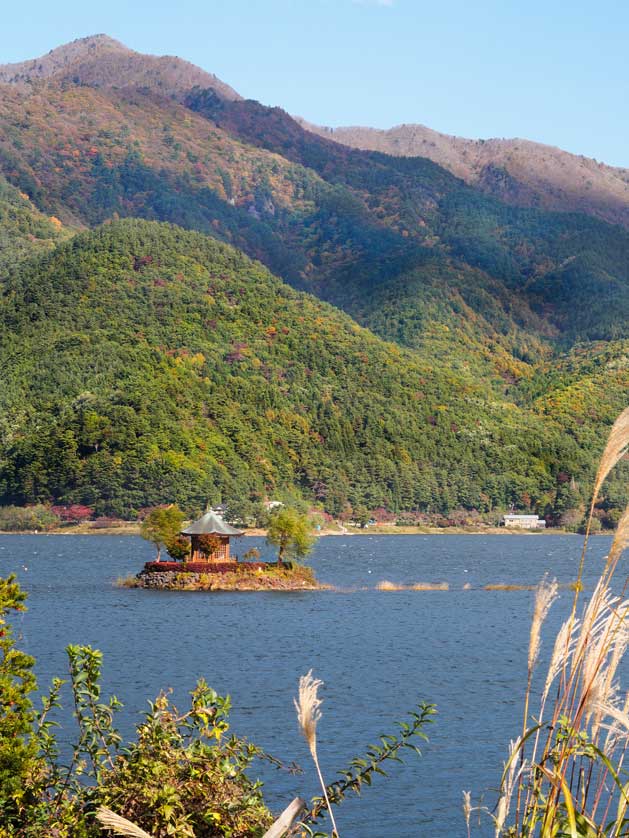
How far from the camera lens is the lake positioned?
2480cm

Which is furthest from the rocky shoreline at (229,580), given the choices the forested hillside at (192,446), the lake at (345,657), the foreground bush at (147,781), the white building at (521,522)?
the white building at (521,522)

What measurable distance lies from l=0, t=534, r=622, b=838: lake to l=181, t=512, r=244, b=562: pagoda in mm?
2274

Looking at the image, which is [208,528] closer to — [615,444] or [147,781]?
[147,781]

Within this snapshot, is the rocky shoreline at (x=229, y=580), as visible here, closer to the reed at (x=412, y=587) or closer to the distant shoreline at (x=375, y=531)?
the reed at (x=412, y=587)

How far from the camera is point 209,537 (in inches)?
2653

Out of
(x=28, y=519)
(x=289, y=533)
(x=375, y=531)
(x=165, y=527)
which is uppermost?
(x=289, y=533)

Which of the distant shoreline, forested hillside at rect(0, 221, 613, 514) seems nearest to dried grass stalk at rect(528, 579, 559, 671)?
the distant shoreline

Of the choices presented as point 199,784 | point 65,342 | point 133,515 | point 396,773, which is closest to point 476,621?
point 396,773

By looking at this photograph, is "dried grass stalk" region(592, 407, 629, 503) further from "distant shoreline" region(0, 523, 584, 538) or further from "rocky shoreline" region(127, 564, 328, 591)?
"distant shoreline" region(0, 523, 584, 538)

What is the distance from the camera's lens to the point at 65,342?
647ft

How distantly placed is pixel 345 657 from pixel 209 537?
21648mm

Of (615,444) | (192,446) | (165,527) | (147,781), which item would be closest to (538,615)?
(615,444)

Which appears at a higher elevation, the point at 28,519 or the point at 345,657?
the point at 345,657

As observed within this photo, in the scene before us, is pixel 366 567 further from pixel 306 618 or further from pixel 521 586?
pixel 306 618
